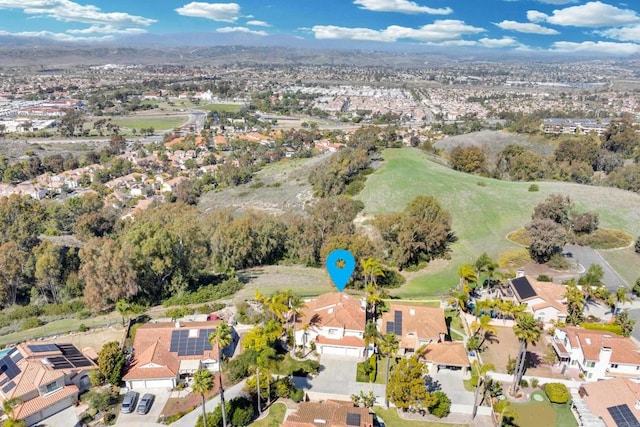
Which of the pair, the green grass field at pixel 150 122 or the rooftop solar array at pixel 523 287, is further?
the green grass field at pixel 150 122

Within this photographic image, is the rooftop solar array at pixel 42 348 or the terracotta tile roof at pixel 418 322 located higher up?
the terracotta tile roof at pixel 418 322

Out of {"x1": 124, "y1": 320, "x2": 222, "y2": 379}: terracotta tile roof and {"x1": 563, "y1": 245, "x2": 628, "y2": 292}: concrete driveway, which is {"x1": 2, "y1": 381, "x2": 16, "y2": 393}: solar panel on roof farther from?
{"x1": 563, "y1": 245, "x2": 628, "y2": 292}: concrete driveway

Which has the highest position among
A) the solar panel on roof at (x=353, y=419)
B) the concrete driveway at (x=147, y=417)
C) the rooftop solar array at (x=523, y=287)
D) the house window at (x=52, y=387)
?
the rooftop solar array at (x=523, y=287)

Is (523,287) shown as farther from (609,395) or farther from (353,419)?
(353,419)

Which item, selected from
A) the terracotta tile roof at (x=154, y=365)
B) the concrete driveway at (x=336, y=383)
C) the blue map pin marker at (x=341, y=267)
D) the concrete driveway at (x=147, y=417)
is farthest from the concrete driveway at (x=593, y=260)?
the concrete driveway at (x=147, y=417)

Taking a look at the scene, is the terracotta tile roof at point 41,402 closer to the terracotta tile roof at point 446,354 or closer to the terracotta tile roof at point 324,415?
the terracotta tile roof at point 324,415

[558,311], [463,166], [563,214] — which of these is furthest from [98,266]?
[463,166]

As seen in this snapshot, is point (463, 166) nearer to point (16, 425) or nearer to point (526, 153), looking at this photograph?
point (526, 153)

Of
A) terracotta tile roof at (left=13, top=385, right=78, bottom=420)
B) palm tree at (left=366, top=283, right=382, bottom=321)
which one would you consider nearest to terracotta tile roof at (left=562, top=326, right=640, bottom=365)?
palm tree at (left=366, top=283, right=382, bottom=321)
